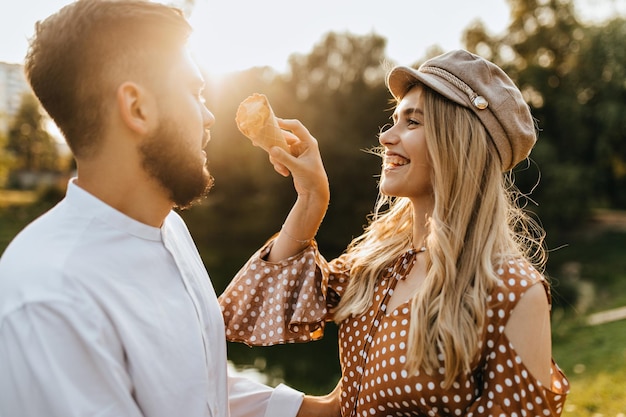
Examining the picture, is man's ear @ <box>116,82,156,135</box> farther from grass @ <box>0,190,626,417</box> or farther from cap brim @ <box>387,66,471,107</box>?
grass @ <box>0,190,626,417</box>

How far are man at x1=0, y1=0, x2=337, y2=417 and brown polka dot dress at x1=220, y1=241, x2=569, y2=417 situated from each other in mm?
560

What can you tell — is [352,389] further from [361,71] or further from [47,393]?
[361,71]

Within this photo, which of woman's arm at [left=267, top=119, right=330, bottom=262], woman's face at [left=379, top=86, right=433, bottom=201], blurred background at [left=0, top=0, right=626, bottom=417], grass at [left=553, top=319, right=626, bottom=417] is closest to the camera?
woman's face at [left=379, top=86, right=433, bottom=201]

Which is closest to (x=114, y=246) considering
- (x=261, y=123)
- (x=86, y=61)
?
(x=86, y=61)

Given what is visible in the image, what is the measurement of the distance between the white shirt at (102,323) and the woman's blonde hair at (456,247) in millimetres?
763

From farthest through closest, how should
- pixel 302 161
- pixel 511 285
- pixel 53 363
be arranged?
pixel 302 161, pixel 511 285, pixel 53 363

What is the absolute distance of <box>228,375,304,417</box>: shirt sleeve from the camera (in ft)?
8.95

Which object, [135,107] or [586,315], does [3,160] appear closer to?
[586,315]

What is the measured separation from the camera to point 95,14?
6.24 ft

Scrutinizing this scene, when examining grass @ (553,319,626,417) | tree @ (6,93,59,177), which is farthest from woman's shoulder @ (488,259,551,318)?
tree @ (6,93,59,177)

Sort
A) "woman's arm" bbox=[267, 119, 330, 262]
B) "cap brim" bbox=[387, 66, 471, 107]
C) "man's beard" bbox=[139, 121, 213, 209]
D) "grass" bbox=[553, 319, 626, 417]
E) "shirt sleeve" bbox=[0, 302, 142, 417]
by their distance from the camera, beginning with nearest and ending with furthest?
1. "shirt sleeve" bbox=[0, 302, 142, 417]
2. "man's beard" bbox=[139, 121, 213, 209]
3. "cap brim" bbox=[387, 66, 471, 107]
4. "woman's arm" bbox=[267, 119, 330, 262]
5. "grass" bbox=[553, 319, 626, 417]

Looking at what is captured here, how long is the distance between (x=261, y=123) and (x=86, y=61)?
882 mm

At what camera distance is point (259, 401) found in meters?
2.75

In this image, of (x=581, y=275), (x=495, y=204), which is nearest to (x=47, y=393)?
(x=495, y=204)
